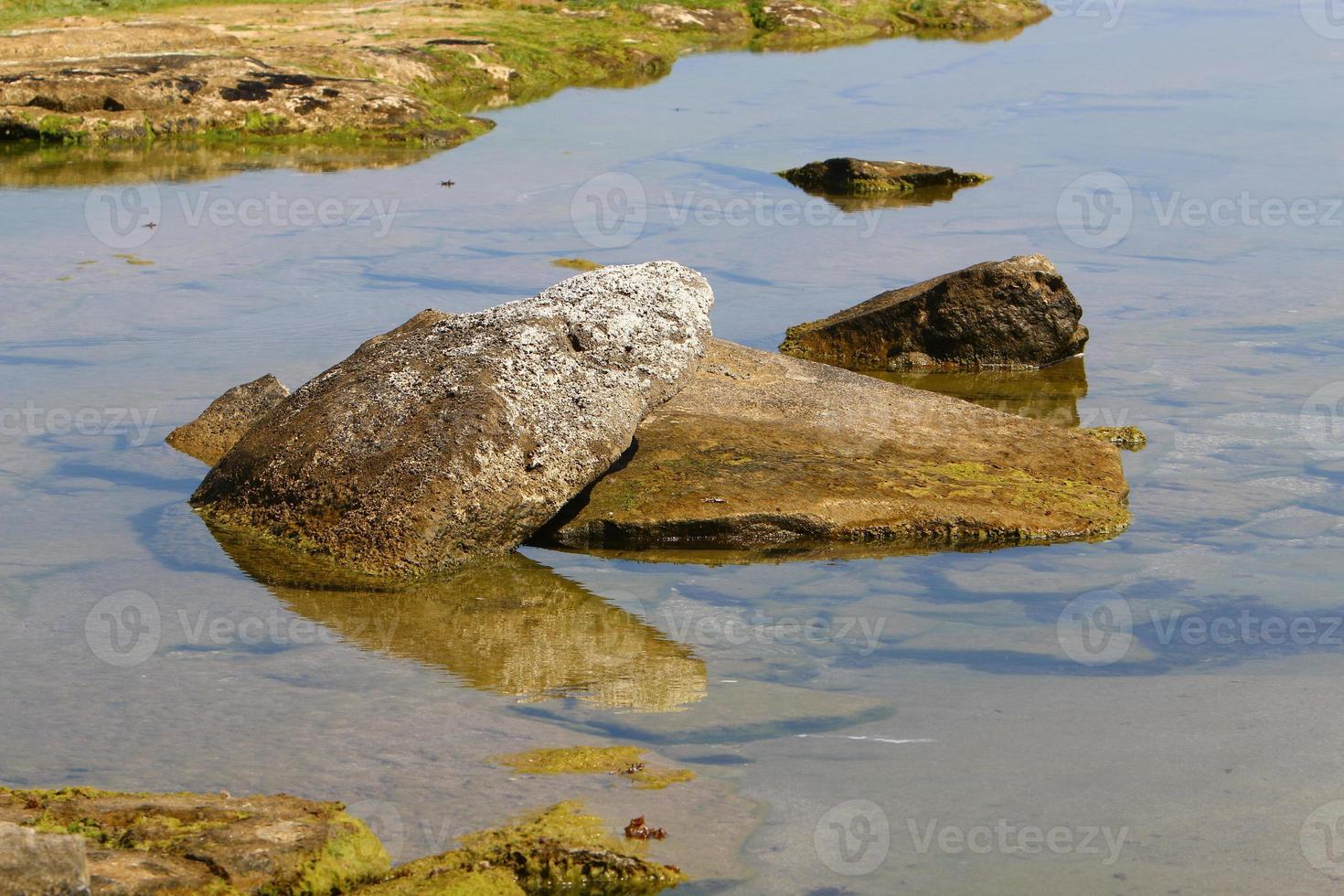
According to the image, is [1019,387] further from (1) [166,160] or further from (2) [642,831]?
(1) [166,160]

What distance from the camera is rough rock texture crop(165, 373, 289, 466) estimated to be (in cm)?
732

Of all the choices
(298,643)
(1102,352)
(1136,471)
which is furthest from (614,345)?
(1102,352)

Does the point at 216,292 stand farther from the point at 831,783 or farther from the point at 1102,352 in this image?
the point at 831,783

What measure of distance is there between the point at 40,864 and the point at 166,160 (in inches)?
545

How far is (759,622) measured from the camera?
548 centimetres

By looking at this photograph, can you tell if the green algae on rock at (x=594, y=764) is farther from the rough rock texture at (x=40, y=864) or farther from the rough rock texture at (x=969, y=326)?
the rough rock texture at (x=969, y=326)

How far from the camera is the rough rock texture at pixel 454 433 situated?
5.82 m

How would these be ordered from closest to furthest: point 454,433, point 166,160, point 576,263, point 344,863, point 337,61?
point 344,863 → point 454,433 → point 576,263 → point 166,160 → point 337,61

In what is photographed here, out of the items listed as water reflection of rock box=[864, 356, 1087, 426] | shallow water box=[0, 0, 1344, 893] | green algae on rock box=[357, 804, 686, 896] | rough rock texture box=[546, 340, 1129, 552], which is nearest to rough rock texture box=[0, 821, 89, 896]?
green algae on rock box=[357, 804, 686, 896]

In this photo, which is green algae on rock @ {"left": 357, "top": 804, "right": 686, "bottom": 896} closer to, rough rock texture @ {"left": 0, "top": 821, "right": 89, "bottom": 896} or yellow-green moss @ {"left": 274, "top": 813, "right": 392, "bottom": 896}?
yellow-green moss @ {"left": 274, "top": 813, "right": 392, "bottom": 896}

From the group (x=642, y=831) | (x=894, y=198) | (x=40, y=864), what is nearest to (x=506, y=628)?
(x=642, y=831)

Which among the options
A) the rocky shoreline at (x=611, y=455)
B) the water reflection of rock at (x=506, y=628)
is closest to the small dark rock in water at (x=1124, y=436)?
the rocky shoreline at (x=611, y=455)

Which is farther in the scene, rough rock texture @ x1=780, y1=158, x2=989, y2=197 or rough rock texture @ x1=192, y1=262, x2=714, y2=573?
rough rock texture @ x1=780, y1=158, x2=989, y2=197

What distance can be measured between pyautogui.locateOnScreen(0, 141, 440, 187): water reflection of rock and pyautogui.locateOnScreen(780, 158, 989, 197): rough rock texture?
436 centimetres
